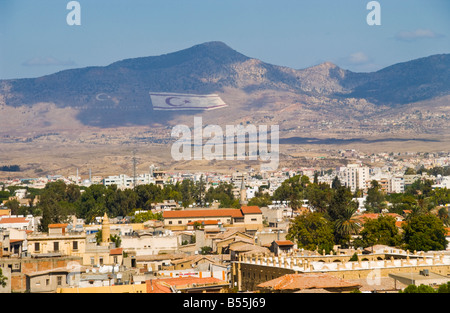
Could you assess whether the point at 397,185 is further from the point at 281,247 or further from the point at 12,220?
the point at 281,247

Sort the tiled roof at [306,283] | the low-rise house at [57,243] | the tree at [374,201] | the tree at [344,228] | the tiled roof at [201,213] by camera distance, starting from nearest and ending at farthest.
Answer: the tiled roof at [306,283] → the low-rise house at [57,243] → the tree at [344,228] → the tiled roof at [201,213] → the tree at [374,201]

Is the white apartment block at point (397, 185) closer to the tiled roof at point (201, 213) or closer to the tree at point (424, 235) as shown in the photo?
the tiled roof at point (201, 213)

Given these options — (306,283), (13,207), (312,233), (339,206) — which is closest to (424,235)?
(312,233)

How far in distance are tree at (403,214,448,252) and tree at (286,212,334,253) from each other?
11.3ft

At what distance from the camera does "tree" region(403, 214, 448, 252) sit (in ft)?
130

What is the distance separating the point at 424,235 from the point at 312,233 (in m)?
6.80

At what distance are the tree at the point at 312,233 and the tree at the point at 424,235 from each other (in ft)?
11.3

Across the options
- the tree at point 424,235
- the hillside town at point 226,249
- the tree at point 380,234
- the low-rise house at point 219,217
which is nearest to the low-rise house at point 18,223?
the hillside town at point 226,249

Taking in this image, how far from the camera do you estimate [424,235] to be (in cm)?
4050

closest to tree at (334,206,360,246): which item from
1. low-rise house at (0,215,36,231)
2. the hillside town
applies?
the hillside town

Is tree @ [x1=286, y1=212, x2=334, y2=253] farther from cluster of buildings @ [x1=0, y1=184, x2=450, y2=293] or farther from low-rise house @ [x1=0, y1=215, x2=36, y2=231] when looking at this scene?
low-rise house @ [x1=0, y1=215, x2=36, y2=231]

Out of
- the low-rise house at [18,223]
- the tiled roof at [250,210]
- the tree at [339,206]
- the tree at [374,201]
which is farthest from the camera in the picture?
the tree at [374,201]

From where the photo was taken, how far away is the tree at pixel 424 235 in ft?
130
